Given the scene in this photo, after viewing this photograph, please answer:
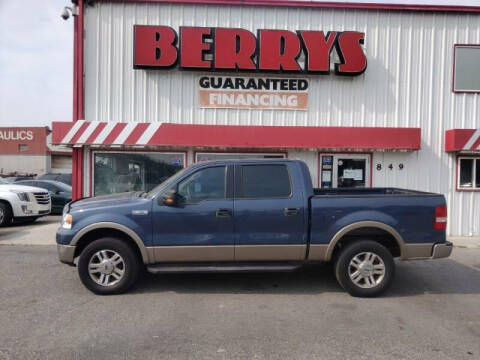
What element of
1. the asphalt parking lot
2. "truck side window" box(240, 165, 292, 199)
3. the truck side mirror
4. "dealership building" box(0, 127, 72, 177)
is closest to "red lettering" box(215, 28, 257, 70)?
"truck side window" box(240, 165, 292, 199)

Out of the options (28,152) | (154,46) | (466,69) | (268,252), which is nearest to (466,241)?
(466,69)

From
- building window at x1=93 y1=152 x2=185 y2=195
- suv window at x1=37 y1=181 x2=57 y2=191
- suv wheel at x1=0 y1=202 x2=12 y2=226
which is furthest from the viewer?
suv window at x1=37 y1=181 x2=57 y2=191

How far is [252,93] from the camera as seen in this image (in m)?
9.58

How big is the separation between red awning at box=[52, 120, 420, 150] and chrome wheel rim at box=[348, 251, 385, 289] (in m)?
4.52

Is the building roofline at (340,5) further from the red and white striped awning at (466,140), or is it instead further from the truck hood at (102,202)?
the truck hood at (102,202)

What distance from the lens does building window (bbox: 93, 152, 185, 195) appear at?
942 cm

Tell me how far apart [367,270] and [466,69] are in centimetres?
811

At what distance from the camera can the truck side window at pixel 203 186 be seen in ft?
15.6

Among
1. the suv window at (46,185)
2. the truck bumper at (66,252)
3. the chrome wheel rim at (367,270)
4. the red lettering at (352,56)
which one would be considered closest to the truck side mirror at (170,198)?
the truck bumper at (66,252)

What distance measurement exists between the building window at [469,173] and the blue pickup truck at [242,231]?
19.4ft

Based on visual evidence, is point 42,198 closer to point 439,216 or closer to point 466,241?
point 439,216

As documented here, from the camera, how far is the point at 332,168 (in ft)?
31.3

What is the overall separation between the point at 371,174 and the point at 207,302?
6.70m

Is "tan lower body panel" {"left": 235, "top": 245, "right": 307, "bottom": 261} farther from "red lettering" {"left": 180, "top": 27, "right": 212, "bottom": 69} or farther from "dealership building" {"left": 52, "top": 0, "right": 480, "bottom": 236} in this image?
"red lettering" {"left": 180, "top": 27, "right": 212, "bottom": 69}
